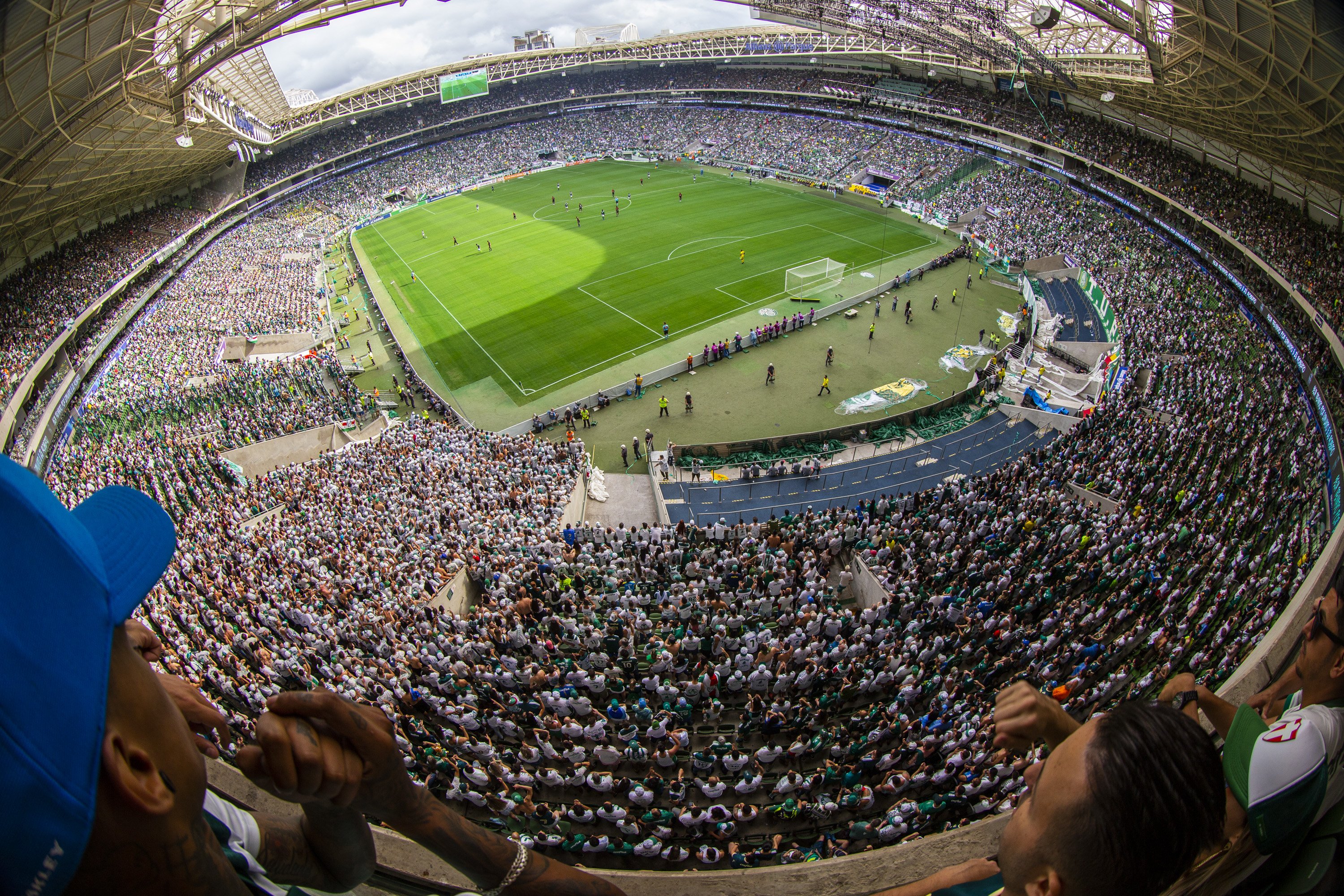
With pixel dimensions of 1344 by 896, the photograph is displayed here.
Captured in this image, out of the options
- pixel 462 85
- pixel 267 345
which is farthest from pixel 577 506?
pixel 462 85

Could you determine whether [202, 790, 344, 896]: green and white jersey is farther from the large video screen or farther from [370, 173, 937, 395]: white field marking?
the large video screen

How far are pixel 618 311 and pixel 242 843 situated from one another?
38.3 m

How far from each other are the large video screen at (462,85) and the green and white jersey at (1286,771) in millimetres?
82701

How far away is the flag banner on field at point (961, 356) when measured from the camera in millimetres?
31859

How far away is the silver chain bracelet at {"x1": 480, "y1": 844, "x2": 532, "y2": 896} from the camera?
2713 mm

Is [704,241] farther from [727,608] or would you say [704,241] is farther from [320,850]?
[320,850]

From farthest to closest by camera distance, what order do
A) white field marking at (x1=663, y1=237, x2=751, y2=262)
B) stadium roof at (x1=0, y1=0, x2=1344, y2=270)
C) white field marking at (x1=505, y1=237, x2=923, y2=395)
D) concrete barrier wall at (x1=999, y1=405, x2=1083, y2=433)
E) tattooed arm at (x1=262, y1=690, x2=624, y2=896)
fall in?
white field marking at (x1=663, y1=237, x2=751, y2=262) → white field marking at (x1=505, y1=237, x2=923, y2=395) → concrete barrier wall at (x1=999, y1=405, x2=1083, y2=433) → stadium roof at (x1=0, y1=0, x2=1344, y2=270) → tattooed arm at (x1=262, y1=690, x2=624, y2=896)

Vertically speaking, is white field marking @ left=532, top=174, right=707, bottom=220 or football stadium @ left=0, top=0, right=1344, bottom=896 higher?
white field marking @ left=532, top=174, right=707, bottom=220

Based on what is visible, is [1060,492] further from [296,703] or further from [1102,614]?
[296,703]

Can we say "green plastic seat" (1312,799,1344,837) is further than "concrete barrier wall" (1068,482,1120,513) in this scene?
No

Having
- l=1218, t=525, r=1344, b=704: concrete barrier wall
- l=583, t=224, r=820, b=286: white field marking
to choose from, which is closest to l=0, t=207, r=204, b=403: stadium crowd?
l=583, t=224, r=820, b=286: white field marking

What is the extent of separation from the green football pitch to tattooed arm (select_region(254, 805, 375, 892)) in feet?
96.7

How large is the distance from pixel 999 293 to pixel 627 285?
75.9ft

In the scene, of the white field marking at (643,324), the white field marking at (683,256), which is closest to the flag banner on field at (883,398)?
the white field marking at (643,324)
